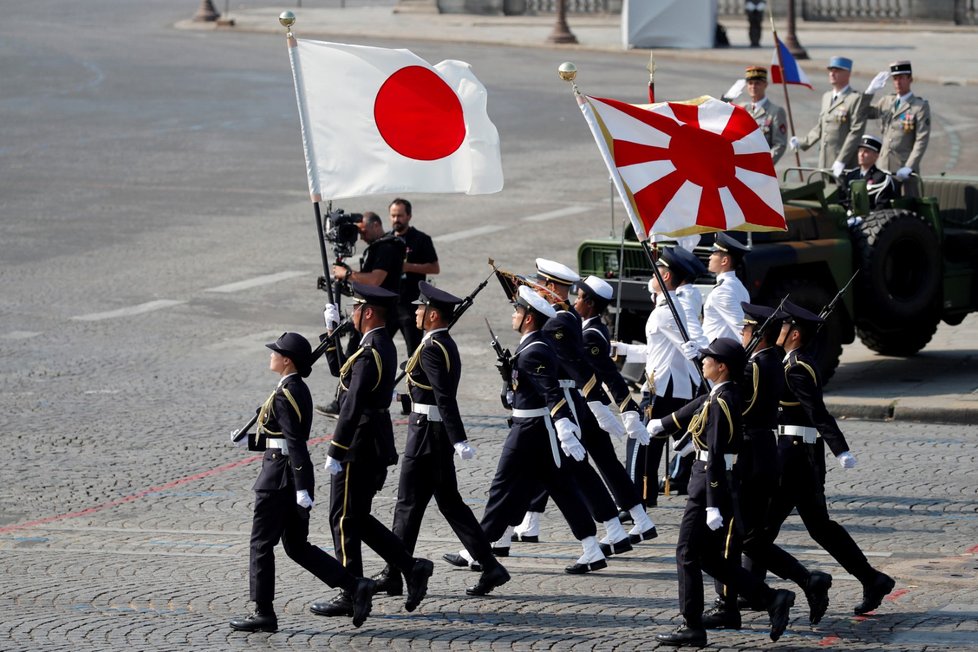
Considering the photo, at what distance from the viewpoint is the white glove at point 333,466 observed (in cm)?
927

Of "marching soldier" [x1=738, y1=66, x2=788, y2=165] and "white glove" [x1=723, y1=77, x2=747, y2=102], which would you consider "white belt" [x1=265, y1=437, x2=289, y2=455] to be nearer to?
"white glove" [x1=723, y1=77, x2=747, y2=102]

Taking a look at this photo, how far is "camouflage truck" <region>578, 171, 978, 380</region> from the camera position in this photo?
48.5ft

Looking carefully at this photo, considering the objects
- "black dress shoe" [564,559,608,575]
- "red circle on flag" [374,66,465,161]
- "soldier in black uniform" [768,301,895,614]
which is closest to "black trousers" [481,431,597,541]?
"black dress shoe" [564,559,608,575]

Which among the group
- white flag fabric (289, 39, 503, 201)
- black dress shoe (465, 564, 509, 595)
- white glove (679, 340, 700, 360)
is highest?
white flag fabric (289, 39, 503, 201)

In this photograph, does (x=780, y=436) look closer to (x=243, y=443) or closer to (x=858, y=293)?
(x=243, y=443)

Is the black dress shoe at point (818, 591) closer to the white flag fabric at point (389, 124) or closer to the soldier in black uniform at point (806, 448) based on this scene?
the soldier in black uniform at point (806, 448)

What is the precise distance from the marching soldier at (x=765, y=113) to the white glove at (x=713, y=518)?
9.08 metres

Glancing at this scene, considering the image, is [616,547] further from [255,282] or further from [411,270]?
[255,282]

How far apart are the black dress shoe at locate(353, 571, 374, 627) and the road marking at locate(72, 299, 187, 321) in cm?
955

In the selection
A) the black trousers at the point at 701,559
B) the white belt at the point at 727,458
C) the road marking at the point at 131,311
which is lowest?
the road marking at the point at 131,311

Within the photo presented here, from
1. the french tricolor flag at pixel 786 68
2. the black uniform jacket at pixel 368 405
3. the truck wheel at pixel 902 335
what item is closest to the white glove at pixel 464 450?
the black uniform jacket at pixel 368 405

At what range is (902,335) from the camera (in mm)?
16203

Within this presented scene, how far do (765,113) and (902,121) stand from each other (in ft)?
5.57

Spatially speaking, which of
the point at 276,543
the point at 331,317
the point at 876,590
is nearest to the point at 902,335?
the point at 331,317
